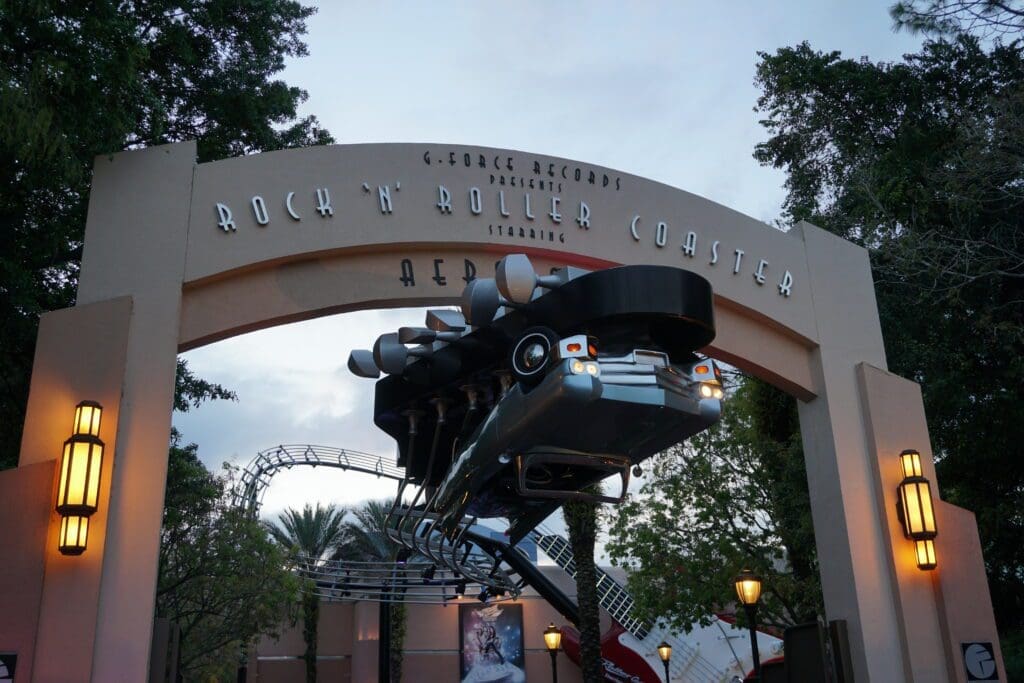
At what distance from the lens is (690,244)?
37.0 ft

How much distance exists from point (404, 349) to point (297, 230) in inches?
111

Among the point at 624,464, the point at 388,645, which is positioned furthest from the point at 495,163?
the point at 388,645

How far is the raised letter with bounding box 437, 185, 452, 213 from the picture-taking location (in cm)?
1032

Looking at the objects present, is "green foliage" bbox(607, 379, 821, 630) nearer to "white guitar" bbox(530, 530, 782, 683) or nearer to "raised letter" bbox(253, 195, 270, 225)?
Result: "white guitar" bbox(530, 530, 782, 683)

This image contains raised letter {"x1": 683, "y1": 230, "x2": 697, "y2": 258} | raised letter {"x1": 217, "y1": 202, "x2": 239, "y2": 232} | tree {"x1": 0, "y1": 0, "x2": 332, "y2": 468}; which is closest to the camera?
tree {"x1": 0, "y1": 0, "x2": 332, "y2": 468}

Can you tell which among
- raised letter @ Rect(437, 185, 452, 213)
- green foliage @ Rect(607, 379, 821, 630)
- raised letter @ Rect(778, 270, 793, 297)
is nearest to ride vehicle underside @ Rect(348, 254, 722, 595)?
raised letter @ Rect(437, 185, 452, 213)

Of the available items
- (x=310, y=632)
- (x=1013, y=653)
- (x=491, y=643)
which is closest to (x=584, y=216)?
(x=1013, y=653)

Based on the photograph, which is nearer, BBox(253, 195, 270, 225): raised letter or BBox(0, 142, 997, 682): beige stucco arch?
BBox(0, 142, 997, 682): beige stucco arch

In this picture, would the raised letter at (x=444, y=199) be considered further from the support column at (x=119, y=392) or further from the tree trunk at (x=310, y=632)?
the tree trunk at (x=310, y=632)

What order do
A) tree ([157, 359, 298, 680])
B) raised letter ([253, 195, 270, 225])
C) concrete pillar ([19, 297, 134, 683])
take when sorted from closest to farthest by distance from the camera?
concrete pillar ([19, 297, 134, 683])
raised letter ([253, 195, 270, 225])
tree ([157, 359, 298, 680])

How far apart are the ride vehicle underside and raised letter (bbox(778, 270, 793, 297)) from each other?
5189 mm

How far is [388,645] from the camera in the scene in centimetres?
2989

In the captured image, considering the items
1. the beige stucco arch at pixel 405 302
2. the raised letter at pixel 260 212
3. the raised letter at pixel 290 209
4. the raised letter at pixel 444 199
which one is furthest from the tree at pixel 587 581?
the raised letter at pixel 260 212

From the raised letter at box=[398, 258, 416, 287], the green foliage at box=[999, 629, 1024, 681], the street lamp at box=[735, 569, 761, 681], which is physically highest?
the raised letter at box=[398, 258, 416, 287]
